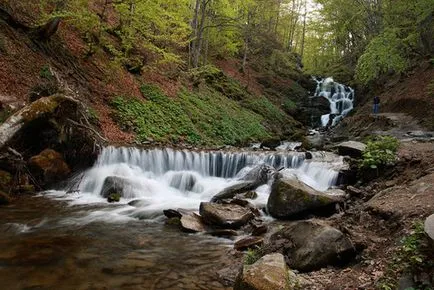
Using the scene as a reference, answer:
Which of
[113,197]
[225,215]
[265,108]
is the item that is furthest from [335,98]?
[225,215]

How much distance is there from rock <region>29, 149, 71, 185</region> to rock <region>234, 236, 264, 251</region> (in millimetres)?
6515

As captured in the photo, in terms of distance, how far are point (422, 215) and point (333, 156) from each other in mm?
9394

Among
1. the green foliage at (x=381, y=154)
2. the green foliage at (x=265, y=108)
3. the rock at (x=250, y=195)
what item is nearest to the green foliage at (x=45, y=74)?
the rock at (x=250, y=195)

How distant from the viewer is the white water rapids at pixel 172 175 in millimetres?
10016

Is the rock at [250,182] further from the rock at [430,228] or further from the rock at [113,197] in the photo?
the rock at [430,228]

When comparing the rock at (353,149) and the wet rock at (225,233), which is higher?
the rock at (353,149)

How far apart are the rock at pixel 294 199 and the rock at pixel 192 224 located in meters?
1.88

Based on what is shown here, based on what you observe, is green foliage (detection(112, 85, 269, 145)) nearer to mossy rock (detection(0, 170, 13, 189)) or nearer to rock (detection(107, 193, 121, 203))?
rock (detection(107, 193, 121, 203))

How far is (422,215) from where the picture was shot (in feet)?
17.7

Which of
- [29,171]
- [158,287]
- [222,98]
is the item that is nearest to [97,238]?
[158,287]

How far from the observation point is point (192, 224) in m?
7.94

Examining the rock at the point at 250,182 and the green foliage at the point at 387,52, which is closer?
the rock at the point at 250,182

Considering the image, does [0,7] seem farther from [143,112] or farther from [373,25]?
[373,25]

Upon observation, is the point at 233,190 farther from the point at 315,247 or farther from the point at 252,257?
the point at 315,247
